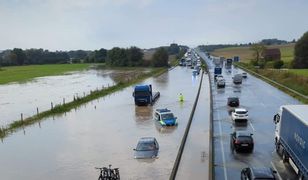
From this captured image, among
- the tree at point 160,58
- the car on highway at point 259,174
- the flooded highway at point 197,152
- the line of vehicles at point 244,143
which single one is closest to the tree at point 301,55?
the tree at point 160,58

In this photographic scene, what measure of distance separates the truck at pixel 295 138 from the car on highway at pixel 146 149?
7.90 metres

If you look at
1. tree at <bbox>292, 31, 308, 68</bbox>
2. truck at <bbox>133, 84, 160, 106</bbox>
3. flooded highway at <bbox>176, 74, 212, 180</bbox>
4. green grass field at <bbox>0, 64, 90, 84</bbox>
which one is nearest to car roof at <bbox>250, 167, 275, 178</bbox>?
flooded highway at <bbox>176, 74, 212, 180</bbox>

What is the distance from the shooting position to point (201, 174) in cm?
2117

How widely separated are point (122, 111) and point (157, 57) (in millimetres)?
103342

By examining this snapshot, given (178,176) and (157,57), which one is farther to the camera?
(157,57)

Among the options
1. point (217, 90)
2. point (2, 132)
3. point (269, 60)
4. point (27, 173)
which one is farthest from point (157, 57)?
point (27, 173)

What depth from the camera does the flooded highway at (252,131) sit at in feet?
72.1

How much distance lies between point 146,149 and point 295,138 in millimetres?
10180

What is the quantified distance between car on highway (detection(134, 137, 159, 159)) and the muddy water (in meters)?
0.46

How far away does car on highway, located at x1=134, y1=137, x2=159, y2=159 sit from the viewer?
987 inches

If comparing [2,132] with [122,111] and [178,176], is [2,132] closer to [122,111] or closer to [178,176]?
[122,111]

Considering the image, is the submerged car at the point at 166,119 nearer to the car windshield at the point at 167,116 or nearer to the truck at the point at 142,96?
the car windshield at the point at 167,116

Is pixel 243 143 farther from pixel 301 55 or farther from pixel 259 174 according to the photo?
pixel 301 55

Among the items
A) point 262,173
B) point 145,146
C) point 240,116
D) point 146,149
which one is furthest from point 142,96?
point 262,173
